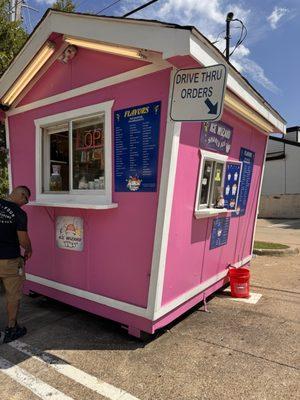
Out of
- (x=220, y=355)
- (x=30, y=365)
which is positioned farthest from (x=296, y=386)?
(x=30, y=365)

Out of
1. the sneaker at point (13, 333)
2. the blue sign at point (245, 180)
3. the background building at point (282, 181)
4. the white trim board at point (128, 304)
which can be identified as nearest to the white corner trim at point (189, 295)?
the white trim board at point (128, 304)

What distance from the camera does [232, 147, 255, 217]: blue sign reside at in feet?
20.2

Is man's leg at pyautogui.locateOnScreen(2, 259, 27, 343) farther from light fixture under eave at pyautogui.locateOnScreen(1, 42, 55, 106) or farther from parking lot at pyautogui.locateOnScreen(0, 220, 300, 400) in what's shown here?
light fixture under eave at pyautogui.locateOnScreen(1, 42, 55, 106)

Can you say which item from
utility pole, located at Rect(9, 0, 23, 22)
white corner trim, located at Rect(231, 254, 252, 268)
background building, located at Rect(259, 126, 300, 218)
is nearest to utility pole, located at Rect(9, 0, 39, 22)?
utility pole, located at Rect(9, 0, 23, 22)

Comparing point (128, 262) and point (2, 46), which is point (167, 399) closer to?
point (128, 262)

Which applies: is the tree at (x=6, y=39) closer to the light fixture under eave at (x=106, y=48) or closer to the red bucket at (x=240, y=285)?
the light fixture under eave at (x=106, y=48)

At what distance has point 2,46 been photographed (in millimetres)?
7648

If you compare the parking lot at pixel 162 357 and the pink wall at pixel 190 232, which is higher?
the pink wall at pixel 190 232

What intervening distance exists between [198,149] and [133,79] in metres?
1.12

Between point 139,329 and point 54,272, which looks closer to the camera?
point 139,329

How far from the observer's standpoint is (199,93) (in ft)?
12.2

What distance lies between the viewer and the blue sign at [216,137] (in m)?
4.63

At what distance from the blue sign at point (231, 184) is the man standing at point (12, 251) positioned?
2.89 metres

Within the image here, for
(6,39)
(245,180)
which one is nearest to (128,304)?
(245,180)
